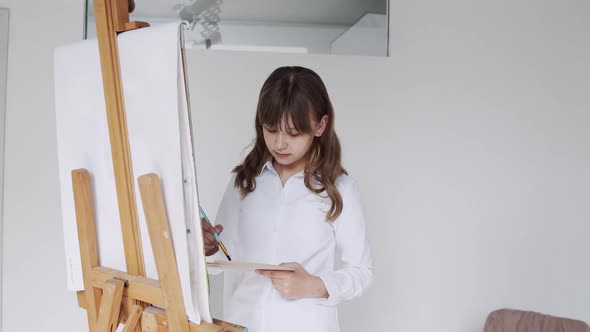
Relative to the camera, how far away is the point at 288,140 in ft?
5.21

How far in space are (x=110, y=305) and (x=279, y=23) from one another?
173 cm

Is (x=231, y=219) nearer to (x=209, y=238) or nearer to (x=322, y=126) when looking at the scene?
(x=209, y=238)

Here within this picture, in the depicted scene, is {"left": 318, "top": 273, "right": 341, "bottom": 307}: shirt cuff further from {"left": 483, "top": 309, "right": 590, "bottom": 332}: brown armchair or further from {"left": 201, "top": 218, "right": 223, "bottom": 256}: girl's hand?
{"left": 483, "top": 309, "right": 590, "bottom": 332}: brown armchair

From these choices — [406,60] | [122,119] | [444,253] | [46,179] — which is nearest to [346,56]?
[406,60]

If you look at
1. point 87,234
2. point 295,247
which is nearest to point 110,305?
point 87,234

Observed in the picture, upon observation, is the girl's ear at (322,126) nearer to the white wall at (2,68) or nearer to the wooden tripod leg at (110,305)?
the wooden tripod leg at (110,305)

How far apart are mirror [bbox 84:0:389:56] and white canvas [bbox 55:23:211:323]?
1.33m

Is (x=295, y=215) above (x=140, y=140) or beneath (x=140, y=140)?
beneath

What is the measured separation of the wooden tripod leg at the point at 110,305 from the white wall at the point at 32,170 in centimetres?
143

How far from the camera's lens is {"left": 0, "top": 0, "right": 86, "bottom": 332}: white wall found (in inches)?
103

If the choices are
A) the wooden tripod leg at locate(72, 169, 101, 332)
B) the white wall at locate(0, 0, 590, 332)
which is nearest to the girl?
the wooden tripod leg at locate(72, 169, 101, 332)

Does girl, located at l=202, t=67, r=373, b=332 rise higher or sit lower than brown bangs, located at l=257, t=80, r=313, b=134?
lower

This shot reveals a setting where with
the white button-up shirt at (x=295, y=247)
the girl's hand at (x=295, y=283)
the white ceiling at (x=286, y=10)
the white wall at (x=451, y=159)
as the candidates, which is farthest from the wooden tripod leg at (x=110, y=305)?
the white ceiling at (x=286, y=10)

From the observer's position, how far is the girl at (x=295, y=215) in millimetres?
1594
